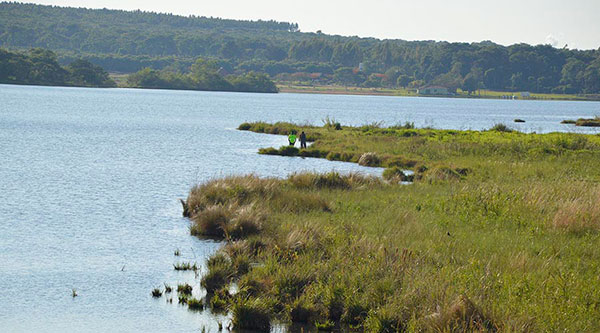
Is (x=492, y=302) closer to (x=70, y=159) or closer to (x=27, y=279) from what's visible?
(x=27, y=279)

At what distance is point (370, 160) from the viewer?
169 ft

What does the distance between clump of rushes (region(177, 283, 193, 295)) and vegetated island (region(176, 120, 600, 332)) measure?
45 centimetres

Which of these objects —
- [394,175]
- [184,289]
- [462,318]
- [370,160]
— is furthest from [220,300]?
[370,160]

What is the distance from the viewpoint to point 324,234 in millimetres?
21922

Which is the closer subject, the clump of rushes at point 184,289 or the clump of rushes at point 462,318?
the clump of rushes at point 462,318

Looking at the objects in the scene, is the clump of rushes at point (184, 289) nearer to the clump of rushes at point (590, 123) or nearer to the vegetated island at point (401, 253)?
the vegetated island at point (401, 253)

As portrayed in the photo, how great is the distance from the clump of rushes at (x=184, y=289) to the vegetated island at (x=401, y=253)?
445 millimetres

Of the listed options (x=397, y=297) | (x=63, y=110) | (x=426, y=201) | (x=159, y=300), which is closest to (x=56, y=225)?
(x=159, y=300)

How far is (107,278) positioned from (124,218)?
9582mm

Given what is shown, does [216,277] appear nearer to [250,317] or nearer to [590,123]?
[250,317]

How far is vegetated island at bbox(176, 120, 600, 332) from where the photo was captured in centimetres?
1562

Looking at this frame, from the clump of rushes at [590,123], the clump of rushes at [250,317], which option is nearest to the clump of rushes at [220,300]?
the clump of rushes at [250,317]

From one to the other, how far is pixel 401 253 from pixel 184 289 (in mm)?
5415

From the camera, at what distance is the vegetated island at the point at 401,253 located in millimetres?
15617
